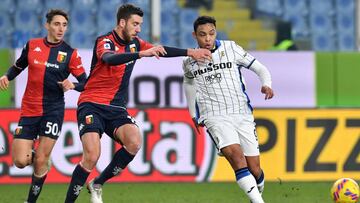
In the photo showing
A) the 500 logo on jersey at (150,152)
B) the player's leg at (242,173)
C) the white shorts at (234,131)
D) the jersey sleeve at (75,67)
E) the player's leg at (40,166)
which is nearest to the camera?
the player's leg at (242,173)

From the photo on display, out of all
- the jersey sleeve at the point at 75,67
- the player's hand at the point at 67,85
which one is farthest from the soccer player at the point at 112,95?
the jersey sleeve at the point at 75,67

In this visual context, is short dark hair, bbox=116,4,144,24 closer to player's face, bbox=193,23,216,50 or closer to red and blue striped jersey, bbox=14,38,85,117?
player's face, bbox=193,23,216,50

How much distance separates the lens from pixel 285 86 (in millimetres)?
13844

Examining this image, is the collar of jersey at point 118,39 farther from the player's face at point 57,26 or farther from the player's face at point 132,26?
the player's face at point 57,26

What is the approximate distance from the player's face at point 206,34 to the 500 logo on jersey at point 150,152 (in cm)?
431

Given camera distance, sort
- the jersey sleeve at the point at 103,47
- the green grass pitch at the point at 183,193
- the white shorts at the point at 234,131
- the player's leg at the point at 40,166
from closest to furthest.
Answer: the white shorts at the point at 234,131, the jersey sleeve at the point at 103,47, the player's leg at the point at 40,166, the green grass pitch at the point at 183,193

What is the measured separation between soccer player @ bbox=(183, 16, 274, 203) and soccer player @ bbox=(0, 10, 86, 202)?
127 cm

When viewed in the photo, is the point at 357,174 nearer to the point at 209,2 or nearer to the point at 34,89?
the point at 34,89

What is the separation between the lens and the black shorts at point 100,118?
902 cm

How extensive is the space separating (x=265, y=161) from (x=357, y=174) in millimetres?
1246

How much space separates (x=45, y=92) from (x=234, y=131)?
2.01 metres

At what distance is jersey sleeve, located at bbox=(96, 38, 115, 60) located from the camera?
895 centimetres

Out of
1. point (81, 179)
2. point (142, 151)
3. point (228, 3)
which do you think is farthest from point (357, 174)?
point (228, 3)

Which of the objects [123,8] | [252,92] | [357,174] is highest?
[123,8]
